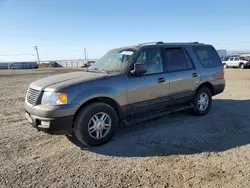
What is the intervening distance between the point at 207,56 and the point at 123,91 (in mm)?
3161

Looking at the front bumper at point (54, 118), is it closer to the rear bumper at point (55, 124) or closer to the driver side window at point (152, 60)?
the rear bumper at point (55, 124)

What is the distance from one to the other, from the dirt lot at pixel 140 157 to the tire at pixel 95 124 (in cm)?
17

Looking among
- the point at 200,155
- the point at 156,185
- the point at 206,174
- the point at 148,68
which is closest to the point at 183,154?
the point at 200,155

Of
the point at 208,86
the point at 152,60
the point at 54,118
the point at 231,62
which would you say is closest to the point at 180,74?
the point at 152,60

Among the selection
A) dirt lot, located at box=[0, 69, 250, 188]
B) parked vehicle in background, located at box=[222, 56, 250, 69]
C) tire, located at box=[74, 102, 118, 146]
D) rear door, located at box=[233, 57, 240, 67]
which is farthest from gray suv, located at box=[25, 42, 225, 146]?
rear door, located at box=[233, 57, 240, 67]

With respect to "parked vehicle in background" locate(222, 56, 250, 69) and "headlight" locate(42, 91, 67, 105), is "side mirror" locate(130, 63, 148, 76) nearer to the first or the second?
"headlight" locate(42, 91, 67, 105)

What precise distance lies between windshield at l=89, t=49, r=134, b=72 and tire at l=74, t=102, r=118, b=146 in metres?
0.94

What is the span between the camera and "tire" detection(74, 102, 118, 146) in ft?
12.5

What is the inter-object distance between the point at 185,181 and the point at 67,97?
7.32 ft

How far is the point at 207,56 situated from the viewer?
6070 millimetres

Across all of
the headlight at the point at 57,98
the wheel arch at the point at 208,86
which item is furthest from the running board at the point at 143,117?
the headlight at the point at 57,98

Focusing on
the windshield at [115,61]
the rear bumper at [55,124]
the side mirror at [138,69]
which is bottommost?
the rear bumper at [55,124]

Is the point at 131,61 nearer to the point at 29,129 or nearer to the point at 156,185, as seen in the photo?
the point at 156,185

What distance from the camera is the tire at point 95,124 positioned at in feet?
12.5
